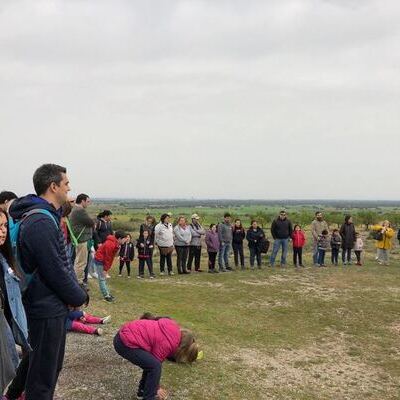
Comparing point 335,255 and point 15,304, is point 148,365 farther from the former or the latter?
point 335,255

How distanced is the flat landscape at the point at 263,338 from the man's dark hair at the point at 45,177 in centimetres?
303

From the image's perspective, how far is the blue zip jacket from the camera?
3381 mm

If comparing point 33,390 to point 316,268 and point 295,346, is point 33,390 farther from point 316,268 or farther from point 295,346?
point 316,268

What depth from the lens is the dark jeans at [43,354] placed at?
3.56 m

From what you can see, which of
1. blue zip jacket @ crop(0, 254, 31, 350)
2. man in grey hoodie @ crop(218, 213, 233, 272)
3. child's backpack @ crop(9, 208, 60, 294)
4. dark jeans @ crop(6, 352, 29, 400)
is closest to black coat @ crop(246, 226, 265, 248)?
man in grey hoodie @ crop(218, 213, 233, 272)

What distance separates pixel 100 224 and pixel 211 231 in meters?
4.72

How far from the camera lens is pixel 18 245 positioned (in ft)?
11.5

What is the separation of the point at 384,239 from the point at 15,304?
16870mm

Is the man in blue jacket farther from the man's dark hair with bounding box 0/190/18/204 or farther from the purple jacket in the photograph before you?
the purple jacket

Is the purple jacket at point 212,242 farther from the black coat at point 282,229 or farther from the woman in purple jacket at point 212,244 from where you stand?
the black coat at point 282,229

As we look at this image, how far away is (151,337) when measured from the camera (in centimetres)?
513

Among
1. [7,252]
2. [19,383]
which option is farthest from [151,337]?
[7,252]

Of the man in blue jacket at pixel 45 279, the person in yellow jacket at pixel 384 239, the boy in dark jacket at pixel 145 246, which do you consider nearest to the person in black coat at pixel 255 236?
the boy in dark jacket at pixel 145 246

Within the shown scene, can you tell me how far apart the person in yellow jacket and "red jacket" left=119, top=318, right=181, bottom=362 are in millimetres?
14277
